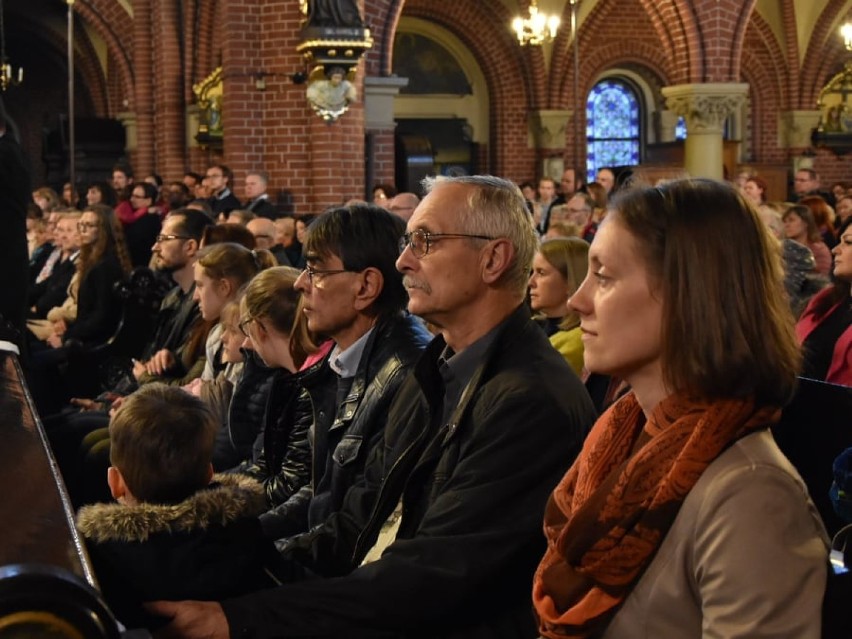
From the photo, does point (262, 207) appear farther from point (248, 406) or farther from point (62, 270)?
point (248, 406)

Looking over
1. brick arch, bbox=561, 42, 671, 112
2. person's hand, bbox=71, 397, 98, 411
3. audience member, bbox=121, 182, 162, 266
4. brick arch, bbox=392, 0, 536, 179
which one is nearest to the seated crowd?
person's hand, bbox=71, 397, 98, 411

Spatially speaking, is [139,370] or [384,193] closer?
[139,370]

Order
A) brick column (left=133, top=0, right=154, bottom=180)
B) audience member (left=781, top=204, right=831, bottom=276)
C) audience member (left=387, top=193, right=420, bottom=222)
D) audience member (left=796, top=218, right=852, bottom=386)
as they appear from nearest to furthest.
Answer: audience member (left=796, top=218, right=852, bottom=386), audience member (left=781, top=204, right=831, bottom=276), audience member (left=387, top=193, right=420, bottom=222), brick column (left=133, top=0, right=154, bottom=180)

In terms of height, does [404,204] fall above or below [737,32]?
below

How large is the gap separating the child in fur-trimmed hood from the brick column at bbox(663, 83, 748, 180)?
46.8 ft

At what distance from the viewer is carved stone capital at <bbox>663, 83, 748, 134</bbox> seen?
1675cm

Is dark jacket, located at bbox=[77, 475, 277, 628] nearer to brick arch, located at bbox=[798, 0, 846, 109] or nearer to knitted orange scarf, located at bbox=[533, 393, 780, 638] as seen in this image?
knitted orange scarf, located at bbox=[533, 393, 780, 638]

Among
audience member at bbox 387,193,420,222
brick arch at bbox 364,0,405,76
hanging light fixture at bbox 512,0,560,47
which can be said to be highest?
hanging light fixture at bbox 512,0,560,47

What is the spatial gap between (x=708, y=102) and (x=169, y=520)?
14783 mm

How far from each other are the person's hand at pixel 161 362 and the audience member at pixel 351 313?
2604 mm

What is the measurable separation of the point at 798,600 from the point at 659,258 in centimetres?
59

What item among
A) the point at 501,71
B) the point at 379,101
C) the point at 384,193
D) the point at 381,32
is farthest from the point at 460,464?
the point at 501,71

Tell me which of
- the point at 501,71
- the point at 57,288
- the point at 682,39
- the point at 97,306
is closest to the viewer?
the point at 97,306

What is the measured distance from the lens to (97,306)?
26.8 ft
